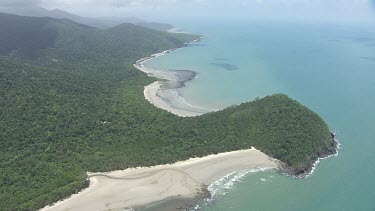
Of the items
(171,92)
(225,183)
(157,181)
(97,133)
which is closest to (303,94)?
(171,92)

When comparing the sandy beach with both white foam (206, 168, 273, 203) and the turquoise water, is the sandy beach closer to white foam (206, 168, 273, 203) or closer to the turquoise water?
white foam (206, 168, 273, 203)

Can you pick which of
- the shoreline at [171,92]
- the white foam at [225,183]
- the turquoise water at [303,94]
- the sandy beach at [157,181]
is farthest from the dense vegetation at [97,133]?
the shoreline at [171,92]

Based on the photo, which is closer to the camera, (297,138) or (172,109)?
(297,138)

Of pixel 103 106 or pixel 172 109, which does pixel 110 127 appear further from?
pixel 172 109

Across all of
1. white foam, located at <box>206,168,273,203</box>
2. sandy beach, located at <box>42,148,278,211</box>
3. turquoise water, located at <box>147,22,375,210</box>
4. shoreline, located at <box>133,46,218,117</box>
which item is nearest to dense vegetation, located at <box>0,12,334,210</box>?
sandy beach, located at <box>42,148,278,211</box>

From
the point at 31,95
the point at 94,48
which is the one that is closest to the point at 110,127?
the point at 31,95
